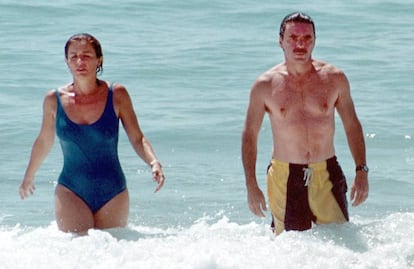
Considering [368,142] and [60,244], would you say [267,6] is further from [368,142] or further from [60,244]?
[60,244]

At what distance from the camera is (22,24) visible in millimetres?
16406

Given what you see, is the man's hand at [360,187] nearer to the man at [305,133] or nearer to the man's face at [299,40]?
the man at [305,133]

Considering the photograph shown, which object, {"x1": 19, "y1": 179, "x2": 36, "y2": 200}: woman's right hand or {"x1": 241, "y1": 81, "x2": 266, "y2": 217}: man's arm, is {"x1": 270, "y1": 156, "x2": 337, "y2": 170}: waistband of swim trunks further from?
{"x1": 19, "y1": 179, "x2": 36, "y2": 200}: woman's right hand

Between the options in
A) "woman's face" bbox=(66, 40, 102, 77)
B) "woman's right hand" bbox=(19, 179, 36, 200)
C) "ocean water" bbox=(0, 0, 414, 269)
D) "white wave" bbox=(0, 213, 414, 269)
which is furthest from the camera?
"woman's right hand" bbox=(19, 179, 36, 200)

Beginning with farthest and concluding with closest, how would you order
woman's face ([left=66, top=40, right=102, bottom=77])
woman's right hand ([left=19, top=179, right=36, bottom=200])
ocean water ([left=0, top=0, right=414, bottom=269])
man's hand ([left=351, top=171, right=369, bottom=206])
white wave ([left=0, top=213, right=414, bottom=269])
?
woman's right hand ([left=19, top=179, right=36, bottom=200]) < woman's face ([left=66, top=40, right=102, bottom=77]) < man's hand ([left=351, top=171, right=369, bottom=206]) < ocean water ([left=0, top=0, right=414, bottom=269]) < white wave ([left=0, top=213, right=414, bottom=269])

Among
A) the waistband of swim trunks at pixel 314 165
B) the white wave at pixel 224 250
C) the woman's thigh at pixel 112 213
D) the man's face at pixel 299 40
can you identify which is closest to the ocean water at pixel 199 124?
the white wave at pixel 224 250

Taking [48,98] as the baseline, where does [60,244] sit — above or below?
below

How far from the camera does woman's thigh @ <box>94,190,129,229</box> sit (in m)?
6.89

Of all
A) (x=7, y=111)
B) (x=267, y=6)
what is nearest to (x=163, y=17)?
(x=267, y=6)

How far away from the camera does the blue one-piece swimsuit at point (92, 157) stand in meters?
Answer: 6.78

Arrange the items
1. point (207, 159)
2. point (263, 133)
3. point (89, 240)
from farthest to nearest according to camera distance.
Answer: point (263, 133) < point (207, 159) < point (89, 240)

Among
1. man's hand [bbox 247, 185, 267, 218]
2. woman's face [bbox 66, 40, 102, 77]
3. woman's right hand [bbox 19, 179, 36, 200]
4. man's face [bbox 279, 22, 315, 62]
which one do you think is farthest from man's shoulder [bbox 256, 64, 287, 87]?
woman's right hand [bbox 19, 179, 36, 200]

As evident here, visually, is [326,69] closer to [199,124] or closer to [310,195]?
[310,195]

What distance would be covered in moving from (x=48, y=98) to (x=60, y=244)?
2.85ft
